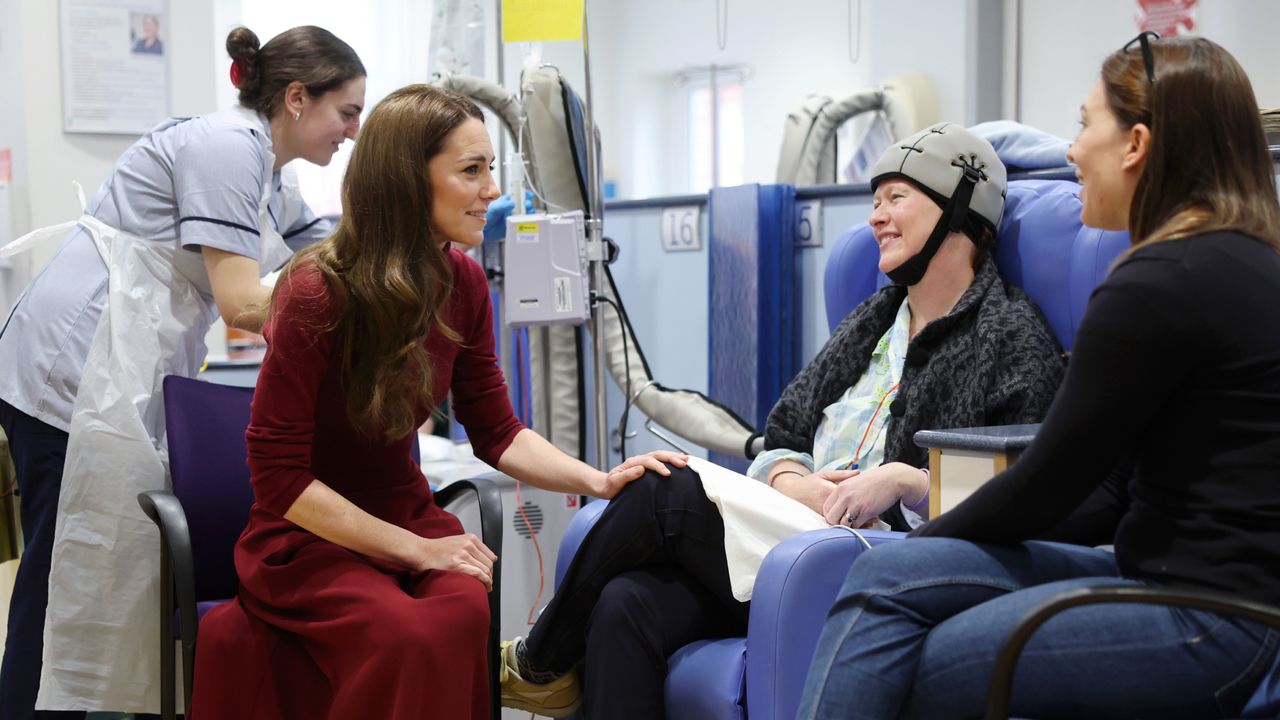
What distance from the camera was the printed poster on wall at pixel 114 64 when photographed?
12.1ft

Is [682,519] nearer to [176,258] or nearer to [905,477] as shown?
[905,477]

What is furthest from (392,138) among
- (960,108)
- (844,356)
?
(960,108)

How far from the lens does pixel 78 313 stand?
7.06 ft

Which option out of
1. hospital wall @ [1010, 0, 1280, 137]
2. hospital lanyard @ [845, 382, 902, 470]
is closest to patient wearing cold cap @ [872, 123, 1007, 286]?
hospital lanyard @ [845, 382, 902, 470]

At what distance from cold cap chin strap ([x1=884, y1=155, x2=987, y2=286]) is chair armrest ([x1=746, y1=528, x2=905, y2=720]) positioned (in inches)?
25.0

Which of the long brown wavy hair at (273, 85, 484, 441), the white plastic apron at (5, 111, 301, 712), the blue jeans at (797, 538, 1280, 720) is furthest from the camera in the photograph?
the white plastic apron at (5, 111, 301, 712)

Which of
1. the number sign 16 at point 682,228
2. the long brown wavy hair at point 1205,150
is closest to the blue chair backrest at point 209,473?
the long brown wavy hair at point 1205,150

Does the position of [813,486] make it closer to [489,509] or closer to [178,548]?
[489,509]

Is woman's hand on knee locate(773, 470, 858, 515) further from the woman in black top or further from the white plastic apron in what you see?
the white plastic apron

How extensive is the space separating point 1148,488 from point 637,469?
0.79 m

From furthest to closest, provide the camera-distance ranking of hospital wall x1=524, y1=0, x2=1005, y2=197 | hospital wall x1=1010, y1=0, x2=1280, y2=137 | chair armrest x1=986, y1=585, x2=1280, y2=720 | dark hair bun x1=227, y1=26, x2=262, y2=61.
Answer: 1. hospital wall x1=524, y1=0, x2=1005, y2=197
2. hospital wall x1=1010, y1=0, x2=1280, y2=137
3. dark hair bun x1=227, y1=26, x2=262, y2=61
4. chair armrest x1=986, y1=585, x2=1280, y2=720

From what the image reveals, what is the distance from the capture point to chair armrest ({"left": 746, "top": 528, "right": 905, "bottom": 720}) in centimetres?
161

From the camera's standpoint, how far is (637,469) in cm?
190

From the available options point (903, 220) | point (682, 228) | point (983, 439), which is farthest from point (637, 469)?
point (682, 228)
